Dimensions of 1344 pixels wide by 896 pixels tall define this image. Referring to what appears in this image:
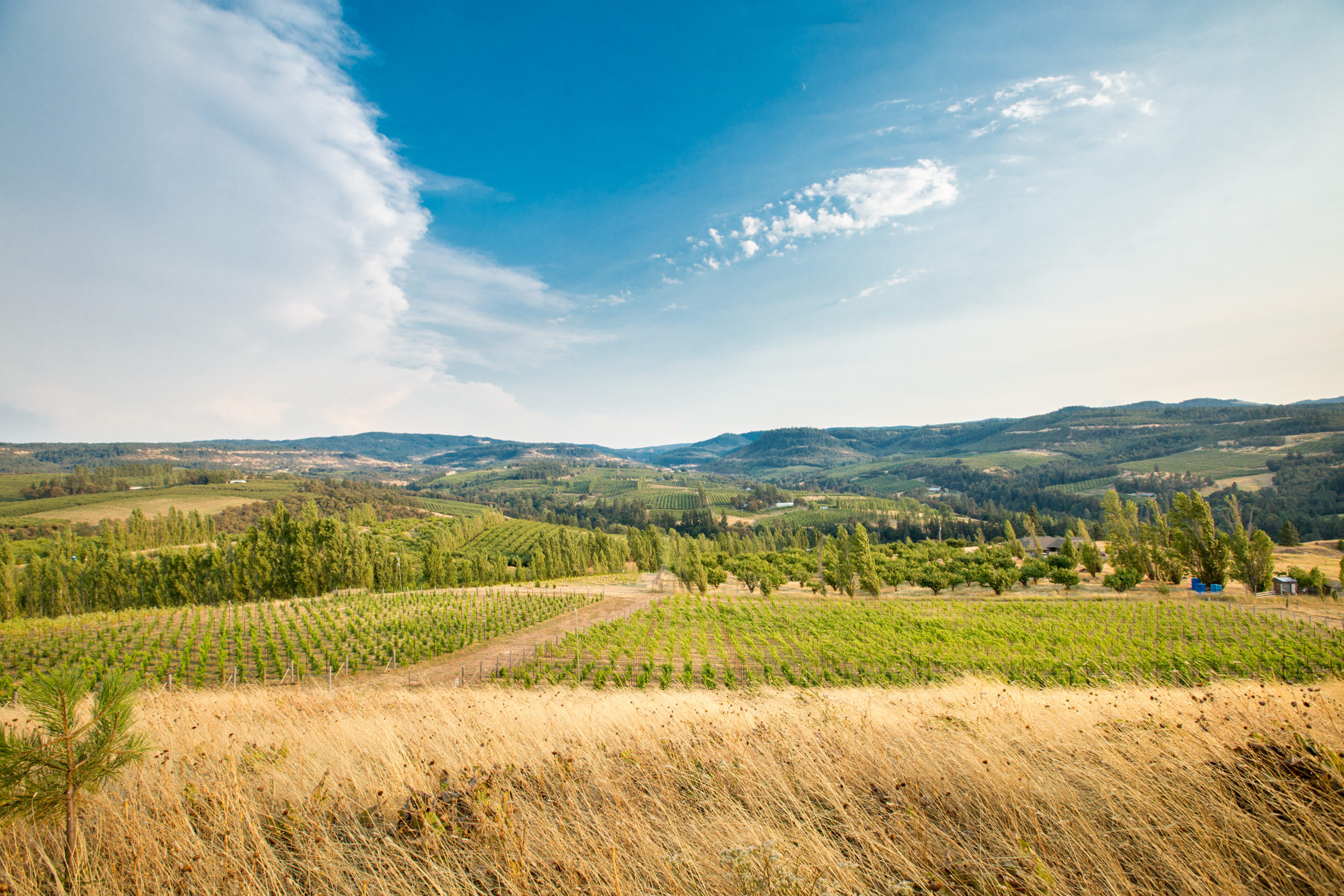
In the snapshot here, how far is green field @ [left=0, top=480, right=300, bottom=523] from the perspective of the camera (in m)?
115

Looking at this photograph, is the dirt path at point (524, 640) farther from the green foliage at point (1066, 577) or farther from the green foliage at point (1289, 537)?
the green foliage at point (1289, 537)

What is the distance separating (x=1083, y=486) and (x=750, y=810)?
217 metres

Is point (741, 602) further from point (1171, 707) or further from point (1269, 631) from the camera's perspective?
point (1171, 707)

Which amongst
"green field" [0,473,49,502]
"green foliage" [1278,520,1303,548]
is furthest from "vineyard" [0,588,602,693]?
"green field" [0,473,49,502]

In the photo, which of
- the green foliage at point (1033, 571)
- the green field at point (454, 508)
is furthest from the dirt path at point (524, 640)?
the green field at point (454, 508)

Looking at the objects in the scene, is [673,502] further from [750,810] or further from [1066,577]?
[750,810]

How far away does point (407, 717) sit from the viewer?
7793mm

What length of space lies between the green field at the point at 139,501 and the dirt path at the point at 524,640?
135826 mm

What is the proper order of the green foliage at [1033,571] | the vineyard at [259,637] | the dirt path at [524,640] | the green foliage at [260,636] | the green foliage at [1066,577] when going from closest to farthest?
the dirt path at [524,640]
the vineyard at [259,637]
the green foliage at [260,636]
the green foliage at [1066,577]
the green foliage at [1033,571]

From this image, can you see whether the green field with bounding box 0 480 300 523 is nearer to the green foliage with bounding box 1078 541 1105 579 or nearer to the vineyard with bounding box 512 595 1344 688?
the vineyard with bounding box 512 595 1344 688

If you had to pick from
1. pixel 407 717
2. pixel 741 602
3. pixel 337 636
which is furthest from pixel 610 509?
pixel 407 717

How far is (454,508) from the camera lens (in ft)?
558

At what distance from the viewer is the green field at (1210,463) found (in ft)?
496

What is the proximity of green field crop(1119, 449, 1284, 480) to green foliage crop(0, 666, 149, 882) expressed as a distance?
738ft
